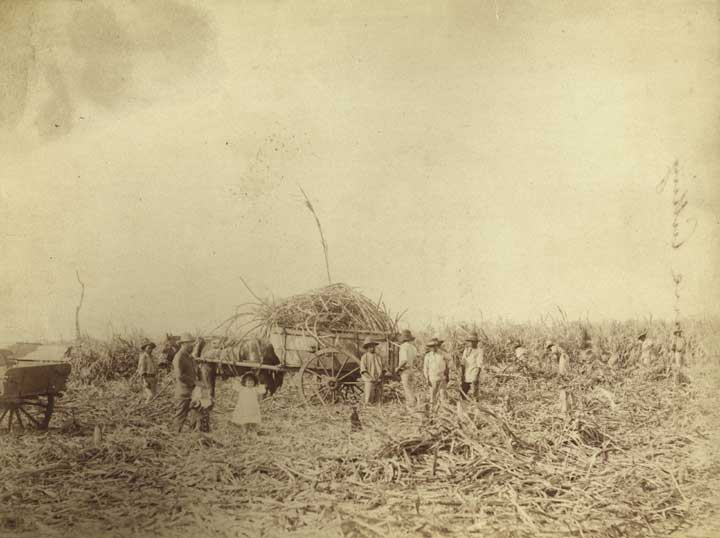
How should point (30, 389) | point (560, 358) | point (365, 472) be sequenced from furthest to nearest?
point (560, 358) < point (30, 389) < point (365, 472)

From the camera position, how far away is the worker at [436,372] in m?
4.85

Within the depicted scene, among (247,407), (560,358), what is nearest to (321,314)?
(247,407)

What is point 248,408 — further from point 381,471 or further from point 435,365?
point 435,365

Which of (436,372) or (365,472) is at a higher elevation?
(436,372)

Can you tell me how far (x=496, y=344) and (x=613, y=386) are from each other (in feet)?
3.63

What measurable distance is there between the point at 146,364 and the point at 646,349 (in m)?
4.47

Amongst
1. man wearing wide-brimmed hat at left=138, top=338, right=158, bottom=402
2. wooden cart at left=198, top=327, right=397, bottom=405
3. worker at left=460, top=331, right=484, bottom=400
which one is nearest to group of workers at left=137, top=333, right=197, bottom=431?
man wearing wide-brimmed hat at left=138, top=338, right=158, bottom=402

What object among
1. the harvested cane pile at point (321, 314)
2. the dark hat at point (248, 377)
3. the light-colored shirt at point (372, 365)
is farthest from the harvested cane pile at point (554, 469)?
the dark hat at point (248, 377)

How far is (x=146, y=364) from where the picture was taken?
15.4ft

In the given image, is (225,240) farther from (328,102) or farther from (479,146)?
(479,146)

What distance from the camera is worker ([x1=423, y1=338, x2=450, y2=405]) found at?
15.9 feet

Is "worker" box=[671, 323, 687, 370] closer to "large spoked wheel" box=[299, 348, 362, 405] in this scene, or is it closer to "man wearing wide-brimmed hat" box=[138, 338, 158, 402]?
"large spoked wheel" box=[299, 348, 362, 405]

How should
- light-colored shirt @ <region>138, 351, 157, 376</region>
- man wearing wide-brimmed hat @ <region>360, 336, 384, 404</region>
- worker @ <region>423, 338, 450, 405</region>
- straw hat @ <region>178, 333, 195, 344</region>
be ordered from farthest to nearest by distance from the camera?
worker @ <region>423, 338, 450, 405</region>
man wearing wide-brimmed hat @ <region>360, 336, 384, 404</region>
light-colored shirt @ <region>138, 351, 157, 376</region>
straw hat @ <region>178, 333, 195, 344</region>

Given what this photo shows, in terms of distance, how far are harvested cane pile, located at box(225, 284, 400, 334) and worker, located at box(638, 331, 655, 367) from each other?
2.21 m
